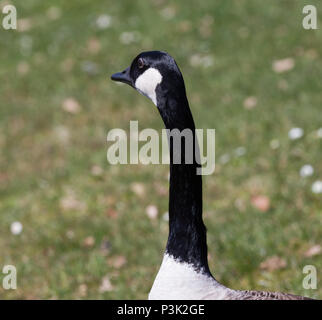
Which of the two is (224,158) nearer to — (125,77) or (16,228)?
(16,228)

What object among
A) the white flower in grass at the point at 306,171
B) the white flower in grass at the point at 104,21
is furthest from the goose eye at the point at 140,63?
the white flower in grass at the point at 104,21

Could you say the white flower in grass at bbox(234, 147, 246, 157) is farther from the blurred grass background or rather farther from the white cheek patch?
the white cheek patch

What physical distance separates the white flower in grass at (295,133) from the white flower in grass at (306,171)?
55cm

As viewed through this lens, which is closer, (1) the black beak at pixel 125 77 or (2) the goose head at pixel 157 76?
(2) the goose head at pixel 157 76

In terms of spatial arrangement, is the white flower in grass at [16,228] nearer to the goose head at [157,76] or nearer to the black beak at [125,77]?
the black beak at [125,77]

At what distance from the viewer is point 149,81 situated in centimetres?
317

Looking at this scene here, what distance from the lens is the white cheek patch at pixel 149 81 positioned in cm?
311

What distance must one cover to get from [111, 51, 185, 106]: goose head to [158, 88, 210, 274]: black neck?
0.19 ft

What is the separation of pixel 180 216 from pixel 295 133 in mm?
3045

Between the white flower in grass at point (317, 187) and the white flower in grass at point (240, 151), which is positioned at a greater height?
the white flower in grass at point (240, 151)

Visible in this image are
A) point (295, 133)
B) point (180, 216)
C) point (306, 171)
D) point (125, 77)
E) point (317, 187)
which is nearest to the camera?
point (180, 216)

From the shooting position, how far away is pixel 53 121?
7586 millimetres

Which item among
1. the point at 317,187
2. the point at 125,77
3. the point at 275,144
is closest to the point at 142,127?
the point at 275,144

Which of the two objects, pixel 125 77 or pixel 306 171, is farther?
pixel 306 171
